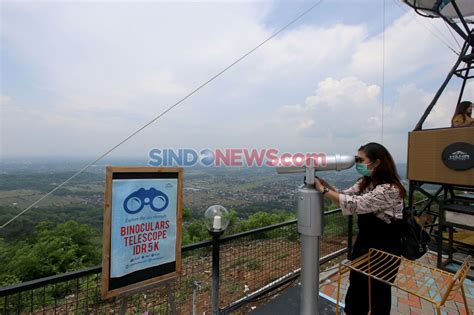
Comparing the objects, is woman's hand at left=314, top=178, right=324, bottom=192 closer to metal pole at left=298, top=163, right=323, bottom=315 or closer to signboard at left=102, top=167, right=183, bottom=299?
metal pole at left=298, top=163, right=323, bottom=315

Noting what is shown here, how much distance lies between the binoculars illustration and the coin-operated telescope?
0.82 m

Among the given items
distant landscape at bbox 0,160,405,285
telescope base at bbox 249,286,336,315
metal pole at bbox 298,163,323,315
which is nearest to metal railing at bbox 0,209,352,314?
telescope base at bbox 249,286,336,315

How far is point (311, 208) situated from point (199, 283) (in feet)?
3.51

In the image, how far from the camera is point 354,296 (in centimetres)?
185

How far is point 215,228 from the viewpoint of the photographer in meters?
1.82

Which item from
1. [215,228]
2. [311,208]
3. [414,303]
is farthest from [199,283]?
[414,303]

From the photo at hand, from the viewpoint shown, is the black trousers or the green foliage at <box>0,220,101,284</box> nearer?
the black trousers

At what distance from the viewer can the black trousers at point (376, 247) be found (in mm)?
1709

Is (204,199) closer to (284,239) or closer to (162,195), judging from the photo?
(162,195)

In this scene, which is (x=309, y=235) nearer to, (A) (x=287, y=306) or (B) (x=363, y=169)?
(B) (x=363, y=169)

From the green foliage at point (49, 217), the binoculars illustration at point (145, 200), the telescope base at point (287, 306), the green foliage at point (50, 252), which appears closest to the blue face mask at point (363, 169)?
the telescope base at point (287, 306)

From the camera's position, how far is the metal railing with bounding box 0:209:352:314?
53.4 inches

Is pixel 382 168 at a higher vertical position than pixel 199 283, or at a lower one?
higher

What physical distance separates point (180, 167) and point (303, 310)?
140 centimetres
